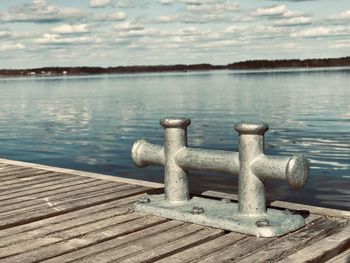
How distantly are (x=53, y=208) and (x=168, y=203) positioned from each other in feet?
3.82

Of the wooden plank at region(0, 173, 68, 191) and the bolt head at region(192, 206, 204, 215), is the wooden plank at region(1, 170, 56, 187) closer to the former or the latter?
the wooden plank at region(0, 173, 68, 191)

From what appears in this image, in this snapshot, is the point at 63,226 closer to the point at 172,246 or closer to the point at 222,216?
the point at 172,246

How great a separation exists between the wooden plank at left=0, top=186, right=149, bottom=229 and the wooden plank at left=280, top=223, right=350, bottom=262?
242cm

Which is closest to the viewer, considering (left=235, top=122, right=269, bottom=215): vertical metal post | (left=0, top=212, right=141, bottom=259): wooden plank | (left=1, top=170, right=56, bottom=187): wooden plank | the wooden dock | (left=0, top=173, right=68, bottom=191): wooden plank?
the wooden dock

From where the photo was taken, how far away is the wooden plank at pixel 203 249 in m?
4.13

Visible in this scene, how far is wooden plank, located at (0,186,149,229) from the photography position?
17.3 ft

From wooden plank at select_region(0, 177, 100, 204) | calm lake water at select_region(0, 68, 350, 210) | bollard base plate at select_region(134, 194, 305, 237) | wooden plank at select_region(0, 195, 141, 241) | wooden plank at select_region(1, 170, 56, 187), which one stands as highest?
bollard base plate at select_region(134, 194, 305, 237)

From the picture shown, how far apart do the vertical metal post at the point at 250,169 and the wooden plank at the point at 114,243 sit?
0.62m

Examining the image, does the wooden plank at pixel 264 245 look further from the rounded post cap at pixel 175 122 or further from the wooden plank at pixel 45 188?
the wooden plank at pixel 45 188

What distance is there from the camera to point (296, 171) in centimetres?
464

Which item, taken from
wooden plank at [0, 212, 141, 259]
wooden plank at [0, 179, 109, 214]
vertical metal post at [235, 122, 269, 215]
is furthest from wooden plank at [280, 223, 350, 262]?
wooden plank at [0, 179, 109, 214]

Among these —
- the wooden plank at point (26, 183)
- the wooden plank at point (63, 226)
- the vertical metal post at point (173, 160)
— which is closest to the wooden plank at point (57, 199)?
the wooden plank at point (63, 226)

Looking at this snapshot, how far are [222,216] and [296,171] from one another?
2.56 feet

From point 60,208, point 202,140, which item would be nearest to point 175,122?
point 60,208
